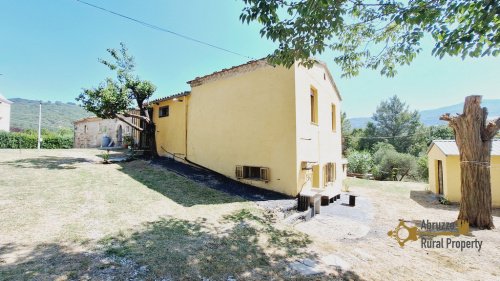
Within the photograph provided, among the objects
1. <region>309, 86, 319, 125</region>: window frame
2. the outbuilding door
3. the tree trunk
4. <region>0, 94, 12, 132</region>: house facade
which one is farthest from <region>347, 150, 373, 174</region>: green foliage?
<region>0, 94, 12, 132</region>: house facade

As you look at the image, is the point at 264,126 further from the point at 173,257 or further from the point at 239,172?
the point at 173,257

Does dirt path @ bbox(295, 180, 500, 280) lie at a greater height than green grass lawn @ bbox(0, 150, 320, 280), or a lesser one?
lesser

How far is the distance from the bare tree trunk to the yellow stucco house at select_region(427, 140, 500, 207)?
4440 millimetres

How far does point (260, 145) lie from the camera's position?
10008 mm

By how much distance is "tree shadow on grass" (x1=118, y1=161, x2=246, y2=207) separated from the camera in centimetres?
830

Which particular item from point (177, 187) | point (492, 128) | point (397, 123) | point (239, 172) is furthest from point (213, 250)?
point (397, 123)

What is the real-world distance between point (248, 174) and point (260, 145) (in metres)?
1.59

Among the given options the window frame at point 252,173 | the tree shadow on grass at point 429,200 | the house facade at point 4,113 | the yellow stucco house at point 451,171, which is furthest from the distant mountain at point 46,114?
the yellow stucco house at point 451,171

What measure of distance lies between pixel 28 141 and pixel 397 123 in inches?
2294

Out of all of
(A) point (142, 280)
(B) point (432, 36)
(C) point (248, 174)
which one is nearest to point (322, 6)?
(B) point (432, 36)

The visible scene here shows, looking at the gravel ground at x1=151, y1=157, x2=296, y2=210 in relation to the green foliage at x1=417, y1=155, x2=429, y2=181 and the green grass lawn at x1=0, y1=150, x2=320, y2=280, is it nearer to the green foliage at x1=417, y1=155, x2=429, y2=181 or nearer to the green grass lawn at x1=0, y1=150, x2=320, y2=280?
the green grass lawn at x1=0, y1=150, x2=320, y2=280

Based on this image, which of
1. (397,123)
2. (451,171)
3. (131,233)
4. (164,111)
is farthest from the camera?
(397,123)

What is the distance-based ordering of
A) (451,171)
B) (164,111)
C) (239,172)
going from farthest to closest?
(164,111) → (451,171) → (239,172)

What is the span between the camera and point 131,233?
5312 millimetres
